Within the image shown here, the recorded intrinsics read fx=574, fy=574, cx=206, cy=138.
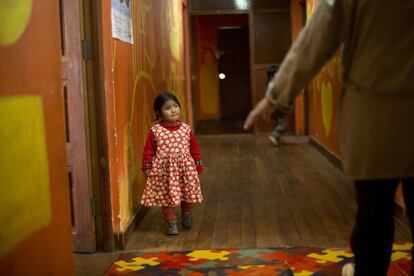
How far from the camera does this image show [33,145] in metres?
2.09

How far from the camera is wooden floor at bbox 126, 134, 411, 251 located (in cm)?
339

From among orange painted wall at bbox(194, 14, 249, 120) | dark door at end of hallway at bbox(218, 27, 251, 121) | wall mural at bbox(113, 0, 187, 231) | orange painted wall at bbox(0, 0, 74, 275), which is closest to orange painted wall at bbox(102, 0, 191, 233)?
wall mural at bbox(113, 0, 187, 231)

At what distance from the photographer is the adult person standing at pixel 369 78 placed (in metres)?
1.55

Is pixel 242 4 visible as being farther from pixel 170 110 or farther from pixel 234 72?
pixel 170 110

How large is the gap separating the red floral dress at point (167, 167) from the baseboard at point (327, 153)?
2.33 meters


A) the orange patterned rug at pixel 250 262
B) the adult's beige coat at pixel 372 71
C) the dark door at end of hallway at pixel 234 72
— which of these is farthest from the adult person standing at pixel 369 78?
the dark door at end of hallway at pixel 234 72

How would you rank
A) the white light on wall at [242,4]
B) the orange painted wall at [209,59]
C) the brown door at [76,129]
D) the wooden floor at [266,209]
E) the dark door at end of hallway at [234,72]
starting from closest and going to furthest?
the brown door at [76,129] < the wooden floor at [266,209] < the white light on wall at [242,4] < the orange painted wall at [209,59] < the dark door at end of hallway at [234,72]

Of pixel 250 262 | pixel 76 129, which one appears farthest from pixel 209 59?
pixel 250 262

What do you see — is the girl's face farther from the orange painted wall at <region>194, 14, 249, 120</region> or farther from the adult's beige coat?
the orange painted wall at <region>194, 14, 249, 120</region>

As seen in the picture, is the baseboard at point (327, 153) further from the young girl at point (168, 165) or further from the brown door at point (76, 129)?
the brown door at point (76, 129)

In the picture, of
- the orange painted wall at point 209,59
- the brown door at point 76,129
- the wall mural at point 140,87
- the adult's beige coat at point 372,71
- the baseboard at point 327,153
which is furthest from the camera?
the orange painted wall at point 209,59

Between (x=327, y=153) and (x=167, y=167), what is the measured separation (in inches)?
128

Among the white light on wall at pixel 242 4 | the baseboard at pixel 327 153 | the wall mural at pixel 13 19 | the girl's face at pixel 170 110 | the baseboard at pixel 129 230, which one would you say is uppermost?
the white light on wall at pixel 242 4

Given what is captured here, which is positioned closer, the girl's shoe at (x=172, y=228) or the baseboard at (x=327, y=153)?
the girl's shoe at (x=172, y=228)
